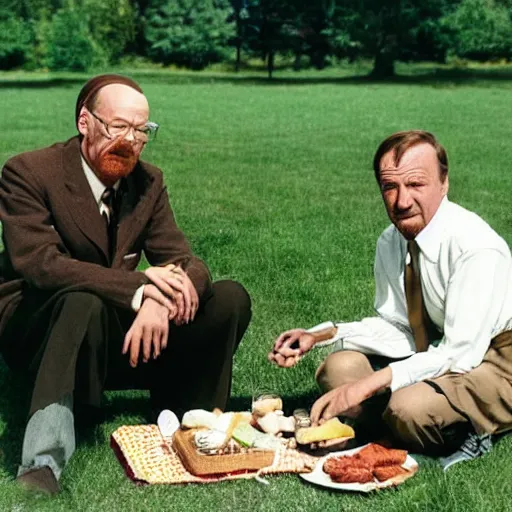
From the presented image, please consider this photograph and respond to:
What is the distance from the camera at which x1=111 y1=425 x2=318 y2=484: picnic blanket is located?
16.7ft

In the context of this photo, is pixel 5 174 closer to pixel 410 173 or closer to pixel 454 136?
pixel 410 173

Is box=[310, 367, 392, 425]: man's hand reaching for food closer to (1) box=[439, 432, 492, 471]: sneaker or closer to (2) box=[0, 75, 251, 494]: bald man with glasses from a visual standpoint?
(1) box=[439, 432, 492, 471]: sneaker

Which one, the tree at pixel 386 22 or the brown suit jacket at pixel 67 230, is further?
the tree at pixel 386 22

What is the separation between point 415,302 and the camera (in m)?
5.35

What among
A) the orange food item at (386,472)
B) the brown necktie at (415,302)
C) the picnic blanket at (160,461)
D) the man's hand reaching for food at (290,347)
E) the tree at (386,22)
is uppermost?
the brown necktie at (415,302)

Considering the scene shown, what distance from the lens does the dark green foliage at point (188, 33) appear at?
69.9 meters

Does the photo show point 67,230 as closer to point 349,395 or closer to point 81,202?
point 81,202

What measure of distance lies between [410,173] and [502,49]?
6777cm

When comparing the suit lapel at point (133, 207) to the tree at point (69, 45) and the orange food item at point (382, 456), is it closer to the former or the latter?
the orange food item at point (382, 456)

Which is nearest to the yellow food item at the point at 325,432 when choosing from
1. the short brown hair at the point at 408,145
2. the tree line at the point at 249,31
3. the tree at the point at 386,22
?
the short brown hair at the point at 408,145

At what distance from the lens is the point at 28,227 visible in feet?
17.4

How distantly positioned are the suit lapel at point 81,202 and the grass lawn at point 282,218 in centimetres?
104

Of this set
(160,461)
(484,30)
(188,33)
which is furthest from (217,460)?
(484,30)

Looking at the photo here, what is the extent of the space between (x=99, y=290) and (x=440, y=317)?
1.57 meters
